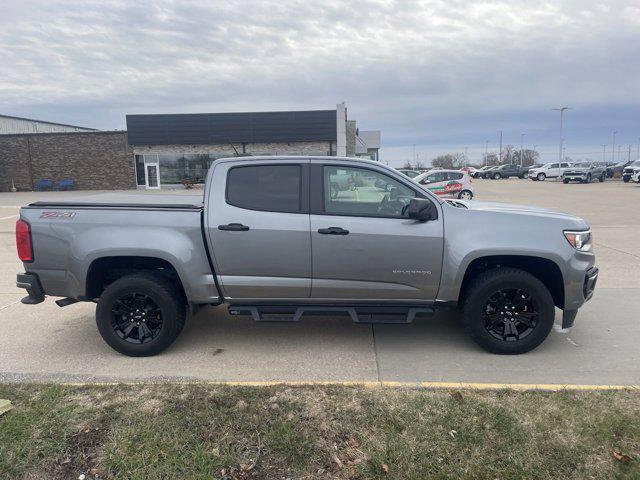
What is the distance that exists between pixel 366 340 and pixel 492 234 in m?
1.66

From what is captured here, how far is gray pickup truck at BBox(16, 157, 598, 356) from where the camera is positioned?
432 centimetres

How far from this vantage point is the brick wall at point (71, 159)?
34.2 meters

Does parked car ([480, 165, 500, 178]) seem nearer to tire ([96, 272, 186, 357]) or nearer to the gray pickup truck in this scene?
the gray pickup truck

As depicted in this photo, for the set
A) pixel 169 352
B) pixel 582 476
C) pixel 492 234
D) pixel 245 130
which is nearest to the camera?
pixel 582 476

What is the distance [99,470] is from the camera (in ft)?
9.20

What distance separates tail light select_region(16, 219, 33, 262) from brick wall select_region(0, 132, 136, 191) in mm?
32041

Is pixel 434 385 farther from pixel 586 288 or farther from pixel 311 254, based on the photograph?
pixel 586 288

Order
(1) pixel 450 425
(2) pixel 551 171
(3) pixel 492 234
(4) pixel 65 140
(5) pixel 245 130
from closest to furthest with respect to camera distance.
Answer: (1) pixel 450 425, (3) pixel 492 234, (5) pixel 245 130, (4) pixel 65 140, (2) pixel 551 171

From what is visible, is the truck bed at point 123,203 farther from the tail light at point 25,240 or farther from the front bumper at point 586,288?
the front bumper at point 586,288

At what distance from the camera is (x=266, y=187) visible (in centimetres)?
453

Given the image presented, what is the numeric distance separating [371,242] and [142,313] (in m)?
2.28

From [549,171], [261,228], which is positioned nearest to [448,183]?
[261,228]

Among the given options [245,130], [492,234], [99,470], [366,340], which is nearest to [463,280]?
[492,234]

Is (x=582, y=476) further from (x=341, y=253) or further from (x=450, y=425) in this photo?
(x=341, y=253)
